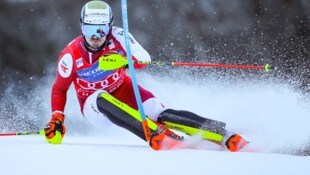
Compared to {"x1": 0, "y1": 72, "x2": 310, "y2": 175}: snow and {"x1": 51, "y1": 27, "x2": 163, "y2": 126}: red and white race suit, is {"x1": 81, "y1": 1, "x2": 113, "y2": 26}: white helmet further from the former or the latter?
{"x1": 0, "y1": 72, "x2": 310, "y2": 175}: snow

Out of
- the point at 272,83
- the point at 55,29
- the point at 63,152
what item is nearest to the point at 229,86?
the point at 272,83

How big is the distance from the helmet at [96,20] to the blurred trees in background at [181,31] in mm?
3960

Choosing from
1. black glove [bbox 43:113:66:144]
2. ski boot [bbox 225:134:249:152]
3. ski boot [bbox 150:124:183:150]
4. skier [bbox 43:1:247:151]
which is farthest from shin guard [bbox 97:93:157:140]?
ski boot [bbox 225:134:249:152]

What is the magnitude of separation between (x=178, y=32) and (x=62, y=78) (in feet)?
13.9

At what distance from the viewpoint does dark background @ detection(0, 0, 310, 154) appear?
26.9ft

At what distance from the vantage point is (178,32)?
8.66 m

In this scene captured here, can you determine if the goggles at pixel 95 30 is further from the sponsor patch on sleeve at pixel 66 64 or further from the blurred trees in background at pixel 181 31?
the blurred trees in background at pixel 181 31

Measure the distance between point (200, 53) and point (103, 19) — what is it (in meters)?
4.17


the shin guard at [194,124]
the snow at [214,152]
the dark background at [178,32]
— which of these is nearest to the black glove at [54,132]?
the snow at [214,152]

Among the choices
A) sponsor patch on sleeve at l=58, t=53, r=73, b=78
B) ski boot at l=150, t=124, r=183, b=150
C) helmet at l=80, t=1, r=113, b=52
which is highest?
helmet at l=80, t=1, r=113, b=52

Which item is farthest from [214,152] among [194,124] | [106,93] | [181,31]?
[181,31]

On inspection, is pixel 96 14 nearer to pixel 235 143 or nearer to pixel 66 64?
pixel 66 64

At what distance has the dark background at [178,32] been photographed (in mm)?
8203

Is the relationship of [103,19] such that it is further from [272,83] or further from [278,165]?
[272,83]
